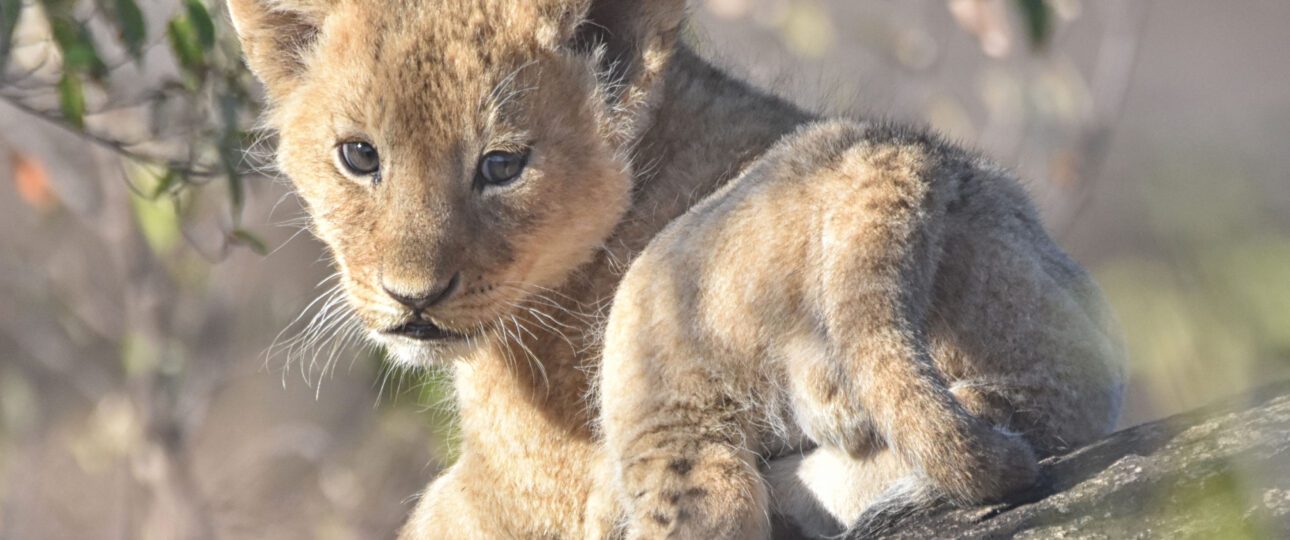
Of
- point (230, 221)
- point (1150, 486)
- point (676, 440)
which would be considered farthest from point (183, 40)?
point (230, 221)

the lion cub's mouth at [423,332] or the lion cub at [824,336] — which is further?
the lion cub's mouth at [423,332]

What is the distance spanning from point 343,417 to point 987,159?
7.98m

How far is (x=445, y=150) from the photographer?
341 cm

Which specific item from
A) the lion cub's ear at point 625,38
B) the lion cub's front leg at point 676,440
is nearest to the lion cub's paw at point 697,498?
the lion cub's front leg at point 676,440

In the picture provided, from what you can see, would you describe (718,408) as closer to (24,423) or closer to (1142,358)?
(1142,358)

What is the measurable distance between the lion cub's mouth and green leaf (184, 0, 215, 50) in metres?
1.07

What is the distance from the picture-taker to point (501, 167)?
11.3 feet

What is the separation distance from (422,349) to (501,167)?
0.46m

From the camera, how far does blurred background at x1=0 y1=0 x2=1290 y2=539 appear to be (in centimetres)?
464

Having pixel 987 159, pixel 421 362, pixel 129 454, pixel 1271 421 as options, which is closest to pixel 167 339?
pixel 129 454

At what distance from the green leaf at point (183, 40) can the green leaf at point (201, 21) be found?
0.16m

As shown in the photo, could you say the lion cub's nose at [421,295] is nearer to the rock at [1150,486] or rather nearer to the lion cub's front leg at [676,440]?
the lion cub's front leg at [676,440]

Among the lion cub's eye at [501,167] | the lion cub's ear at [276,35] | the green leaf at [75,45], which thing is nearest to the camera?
the lion cub's eye at [501,167]

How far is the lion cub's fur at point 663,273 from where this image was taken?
2938 millimetres
